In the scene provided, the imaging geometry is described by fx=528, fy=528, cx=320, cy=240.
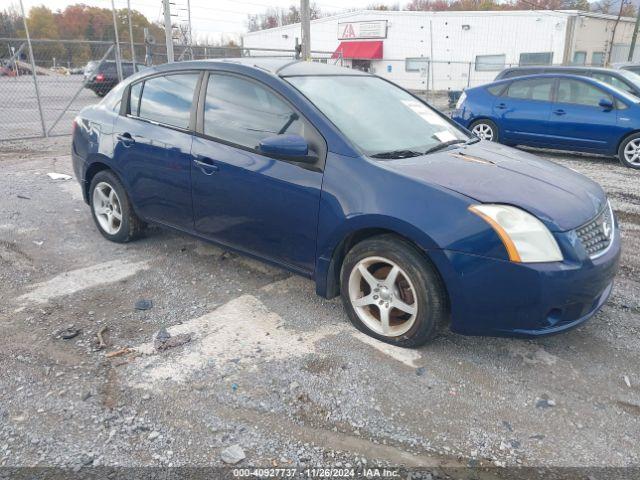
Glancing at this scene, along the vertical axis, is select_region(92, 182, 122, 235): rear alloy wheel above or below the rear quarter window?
below

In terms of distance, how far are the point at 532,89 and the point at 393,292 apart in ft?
25.1

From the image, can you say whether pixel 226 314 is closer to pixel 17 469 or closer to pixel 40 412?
pixel 40 412

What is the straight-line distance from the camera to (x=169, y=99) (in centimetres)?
427

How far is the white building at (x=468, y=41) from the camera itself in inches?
1156

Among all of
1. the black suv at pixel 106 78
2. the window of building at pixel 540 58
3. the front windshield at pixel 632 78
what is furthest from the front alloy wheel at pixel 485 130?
the window of building at pixel 540 58

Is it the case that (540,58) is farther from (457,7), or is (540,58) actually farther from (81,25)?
(81,25)

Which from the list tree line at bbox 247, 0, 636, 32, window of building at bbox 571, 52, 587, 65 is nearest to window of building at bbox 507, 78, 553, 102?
window of building at bbox 571, 52, 587, 65

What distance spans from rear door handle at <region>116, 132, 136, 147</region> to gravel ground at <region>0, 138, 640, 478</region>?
1.09m

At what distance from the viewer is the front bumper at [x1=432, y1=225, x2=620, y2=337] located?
9.06 ft

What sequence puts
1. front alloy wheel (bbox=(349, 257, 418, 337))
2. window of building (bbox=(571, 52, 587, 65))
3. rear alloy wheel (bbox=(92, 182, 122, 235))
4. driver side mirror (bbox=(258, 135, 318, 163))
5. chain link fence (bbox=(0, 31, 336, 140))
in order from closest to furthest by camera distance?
front alloy wheel (bbox=(349, 257, 418, 337))
driver side mirror (bbox=(258, 135, 318, 163))
rear alloy wheel (bbox=(92, 182, 122, 235))
chain link fence (bbox=(0, 31, 336, 140))
window of building (bbox=(571, 52, 587, 65))

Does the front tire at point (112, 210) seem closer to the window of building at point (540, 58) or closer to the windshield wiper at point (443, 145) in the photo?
the windshield wiper at point (443, 145)

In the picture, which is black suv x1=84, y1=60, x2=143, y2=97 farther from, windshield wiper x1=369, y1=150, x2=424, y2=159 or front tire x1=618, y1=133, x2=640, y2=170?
windshield wiper x1=369, y1=150, x2=424, y2=159

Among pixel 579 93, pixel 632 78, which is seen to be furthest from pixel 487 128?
pixel 632 78

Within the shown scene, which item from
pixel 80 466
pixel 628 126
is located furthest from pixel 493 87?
pixel 80 466
